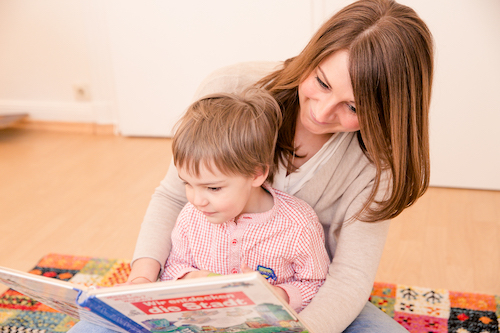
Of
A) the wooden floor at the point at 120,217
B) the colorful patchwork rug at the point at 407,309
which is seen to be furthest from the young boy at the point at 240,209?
the wooden floor at the point at 120,217

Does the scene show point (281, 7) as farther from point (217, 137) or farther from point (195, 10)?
point (217, 137)

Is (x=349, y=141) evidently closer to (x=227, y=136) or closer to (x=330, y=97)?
(x=330, y=97)

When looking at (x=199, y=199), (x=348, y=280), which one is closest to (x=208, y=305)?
(x=199, y=199)

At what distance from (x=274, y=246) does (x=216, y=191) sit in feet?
0.56

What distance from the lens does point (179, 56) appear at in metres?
2.72

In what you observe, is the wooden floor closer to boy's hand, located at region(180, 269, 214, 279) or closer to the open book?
boy's hand, located at region(180, 269, 214, 279)

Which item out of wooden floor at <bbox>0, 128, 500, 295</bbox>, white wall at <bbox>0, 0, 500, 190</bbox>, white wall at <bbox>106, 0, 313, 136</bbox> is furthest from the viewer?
white wall at <bbox>106, 0, 313, 136</bbox>

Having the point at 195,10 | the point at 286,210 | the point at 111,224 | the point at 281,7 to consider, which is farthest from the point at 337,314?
the point at 195,10

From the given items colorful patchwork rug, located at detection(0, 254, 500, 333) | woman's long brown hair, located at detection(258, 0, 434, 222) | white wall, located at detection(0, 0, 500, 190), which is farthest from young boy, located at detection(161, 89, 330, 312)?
white wall, located at detection(0, 0, 500, 190)

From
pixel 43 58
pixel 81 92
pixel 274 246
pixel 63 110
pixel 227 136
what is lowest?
pixel 63 110

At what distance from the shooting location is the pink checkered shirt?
3.22 ft

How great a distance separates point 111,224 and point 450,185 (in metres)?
1.55

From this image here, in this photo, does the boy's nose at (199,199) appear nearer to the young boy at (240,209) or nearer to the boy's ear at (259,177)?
the young boy at (240,209)

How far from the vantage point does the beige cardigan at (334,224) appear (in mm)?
951
